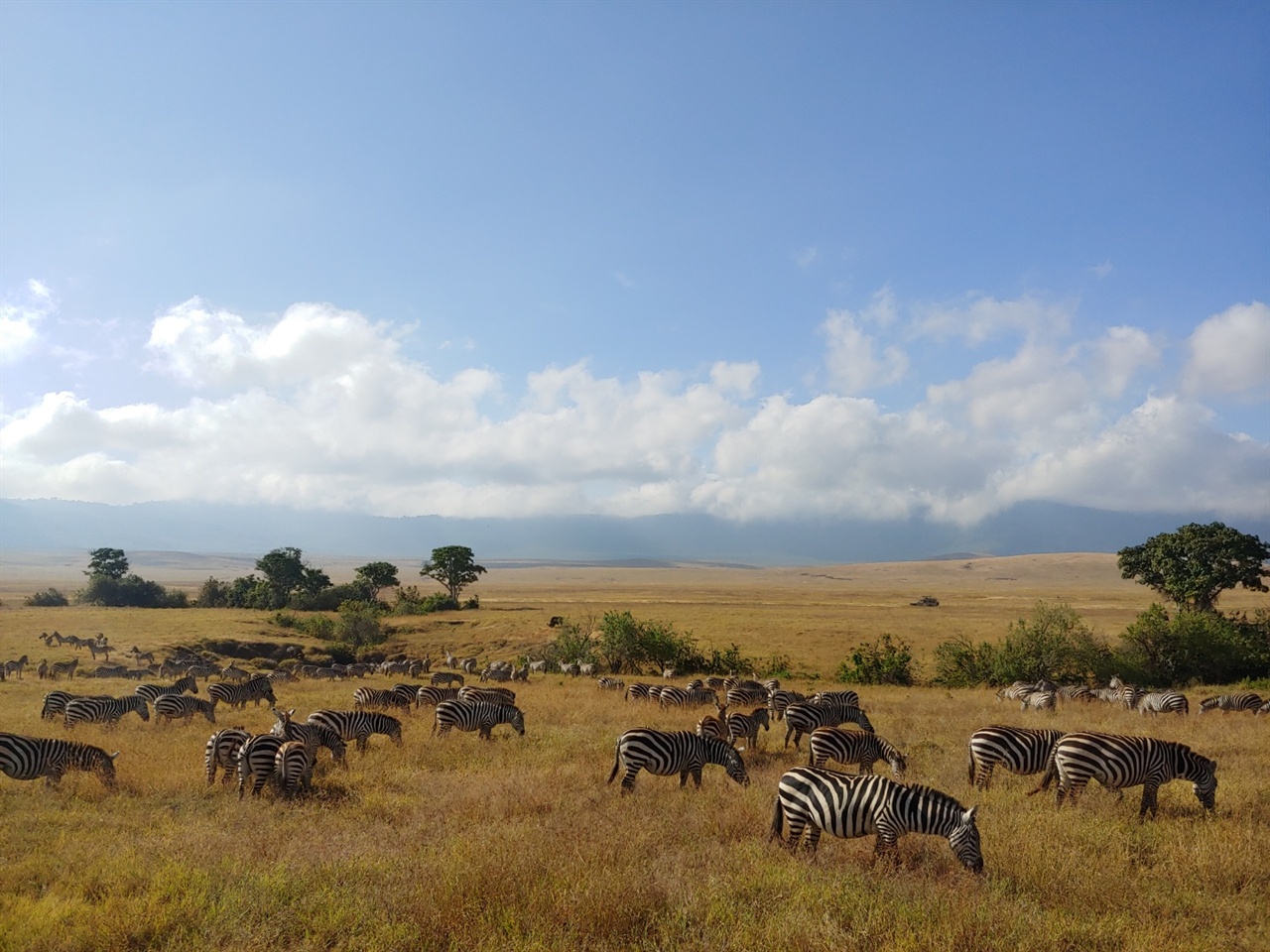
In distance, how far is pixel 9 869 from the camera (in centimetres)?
909

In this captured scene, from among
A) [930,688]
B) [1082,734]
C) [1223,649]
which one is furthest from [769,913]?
[1223,649]

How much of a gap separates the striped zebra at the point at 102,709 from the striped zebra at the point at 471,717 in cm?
1049

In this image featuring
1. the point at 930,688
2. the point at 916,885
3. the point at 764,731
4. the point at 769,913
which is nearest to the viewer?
the point at 769,913

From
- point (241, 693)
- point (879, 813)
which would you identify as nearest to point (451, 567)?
point (241, 693)

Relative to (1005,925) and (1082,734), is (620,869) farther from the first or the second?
(1082,734)

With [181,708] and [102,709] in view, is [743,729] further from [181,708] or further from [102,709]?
[102,709]

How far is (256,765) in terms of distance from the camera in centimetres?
1303

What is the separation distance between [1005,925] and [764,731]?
14.9 meters

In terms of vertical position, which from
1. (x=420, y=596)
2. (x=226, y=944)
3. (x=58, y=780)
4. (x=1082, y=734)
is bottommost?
(x=420, y=596)

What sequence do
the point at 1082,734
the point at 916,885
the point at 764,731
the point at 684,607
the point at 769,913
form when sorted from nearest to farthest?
1. the point at 769,913
2. the point at 916,885
3. the point at 1082,734
4. the point at 764,731
5. the point at 684,607

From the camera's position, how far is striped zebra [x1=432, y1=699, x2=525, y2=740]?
1953 centimetres

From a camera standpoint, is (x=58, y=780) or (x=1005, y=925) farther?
(x=58, y=780)

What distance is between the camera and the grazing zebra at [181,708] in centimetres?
2214

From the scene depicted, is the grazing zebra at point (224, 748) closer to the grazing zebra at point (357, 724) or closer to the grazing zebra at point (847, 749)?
the grazing zebra at point (357, 724)
